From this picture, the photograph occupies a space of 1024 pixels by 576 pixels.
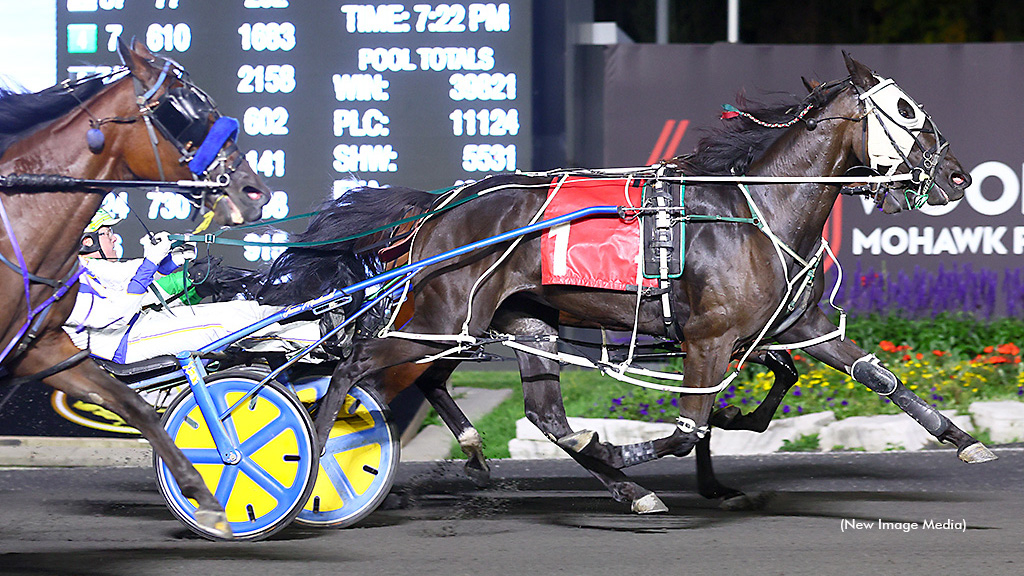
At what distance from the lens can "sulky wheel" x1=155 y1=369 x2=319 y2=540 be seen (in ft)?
16.9

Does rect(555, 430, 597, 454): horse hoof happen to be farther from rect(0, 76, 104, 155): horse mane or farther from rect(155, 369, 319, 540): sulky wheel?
rect(0, 76, 104, 155): horse mane

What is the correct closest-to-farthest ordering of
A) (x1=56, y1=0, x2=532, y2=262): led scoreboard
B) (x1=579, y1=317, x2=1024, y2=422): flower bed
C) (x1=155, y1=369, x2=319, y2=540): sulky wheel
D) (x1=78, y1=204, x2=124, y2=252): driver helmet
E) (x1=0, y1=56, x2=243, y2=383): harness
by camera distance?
(x1=0, y1=56, x2=243, y2=383): harness, (x1=155, y1=369, x2=319, y2=540): sulky wheel, (x1=78, y1=204, x2=124, y2=252): driver helmet, (x1=579, y1=317, x2=1024, y2=422): flower bed, (x1=56, y1=0, x2=532, y2=262): led scoreboard

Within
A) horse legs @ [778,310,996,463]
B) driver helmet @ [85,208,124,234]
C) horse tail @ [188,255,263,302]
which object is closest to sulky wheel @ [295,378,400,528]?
horse tail @ [188,255,263,302]

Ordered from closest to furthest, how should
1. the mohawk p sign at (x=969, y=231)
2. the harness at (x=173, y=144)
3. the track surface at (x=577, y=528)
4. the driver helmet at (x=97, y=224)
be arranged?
the harness at (x=173, y=144), the track surface at (x=577, y=528), the driver helmet at (x=97, y=224), the mohawk p sign at (x=969, y=231)

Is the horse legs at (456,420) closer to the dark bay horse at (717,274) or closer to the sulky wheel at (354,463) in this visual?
the dark bay horse at (717,274)

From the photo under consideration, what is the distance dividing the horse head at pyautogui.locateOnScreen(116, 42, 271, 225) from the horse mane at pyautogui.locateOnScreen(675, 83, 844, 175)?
2262 millimetres

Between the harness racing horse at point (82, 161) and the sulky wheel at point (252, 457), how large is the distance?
822 millimetres

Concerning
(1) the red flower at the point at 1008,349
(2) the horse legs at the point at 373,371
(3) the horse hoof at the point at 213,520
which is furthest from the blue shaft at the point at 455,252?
(1) the red flower at the point at 1008,349

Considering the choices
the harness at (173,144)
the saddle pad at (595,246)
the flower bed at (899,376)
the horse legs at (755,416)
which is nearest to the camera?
the harness at (173,144)

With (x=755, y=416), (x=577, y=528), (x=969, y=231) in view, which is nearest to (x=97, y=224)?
(x=577, y=528)

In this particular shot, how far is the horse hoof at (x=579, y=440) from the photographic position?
578 centimetres

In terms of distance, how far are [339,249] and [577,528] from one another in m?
1.83

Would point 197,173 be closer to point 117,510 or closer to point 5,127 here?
point 5,127

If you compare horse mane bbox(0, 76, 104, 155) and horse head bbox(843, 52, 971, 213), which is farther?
horse head bbox(843, 52, 971, 213)
